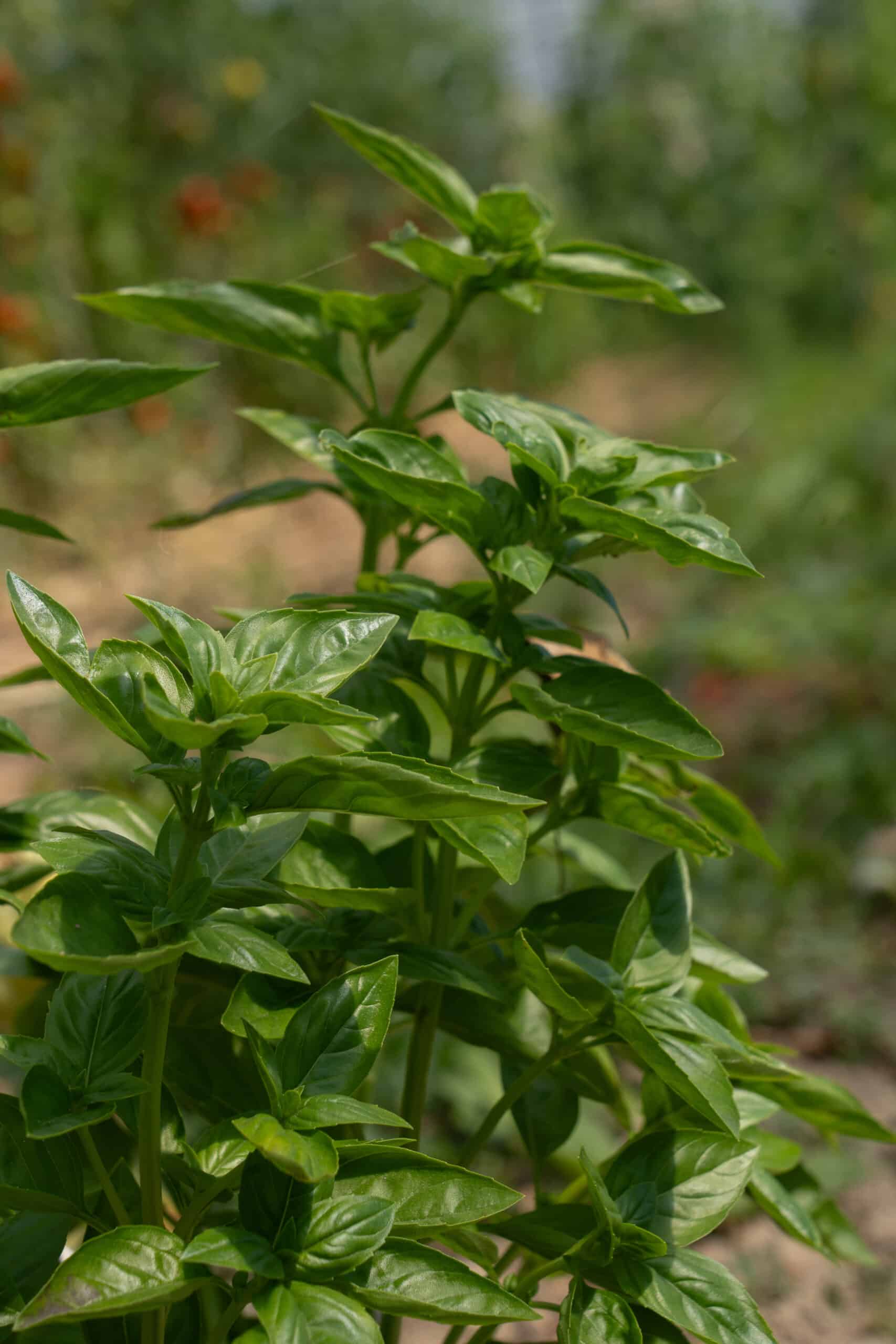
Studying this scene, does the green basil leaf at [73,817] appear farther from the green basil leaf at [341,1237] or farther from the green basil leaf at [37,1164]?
the green basil leaf at [341,1237]

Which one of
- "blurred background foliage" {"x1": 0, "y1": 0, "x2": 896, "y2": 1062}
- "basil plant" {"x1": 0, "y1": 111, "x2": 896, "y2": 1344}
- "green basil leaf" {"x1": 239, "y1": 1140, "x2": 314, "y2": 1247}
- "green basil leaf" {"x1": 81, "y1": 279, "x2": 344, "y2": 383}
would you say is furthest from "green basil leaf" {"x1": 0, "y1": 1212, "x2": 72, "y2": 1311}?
"blurred background foliage" {"x1": 0, "y1": 0, "x2": 896, "y2": 1062}

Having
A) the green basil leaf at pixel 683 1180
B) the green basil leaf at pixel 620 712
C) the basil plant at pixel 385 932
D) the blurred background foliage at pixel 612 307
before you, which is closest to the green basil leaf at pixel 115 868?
the basil plant at pixel 385 932

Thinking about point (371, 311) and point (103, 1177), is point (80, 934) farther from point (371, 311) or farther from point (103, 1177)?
point (371, 311)

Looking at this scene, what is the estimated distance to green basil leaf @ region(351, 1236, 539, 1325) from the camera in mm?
525

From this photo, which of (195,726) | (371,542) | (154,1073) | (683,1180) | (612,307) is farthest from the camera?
(612,307)

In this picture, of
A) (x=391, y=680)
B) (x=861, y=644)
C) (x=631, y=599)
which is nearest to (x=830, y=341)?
(x=631, y=599)

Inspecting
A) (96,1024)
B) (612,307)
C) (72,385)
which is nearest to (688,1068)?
(96,1024)

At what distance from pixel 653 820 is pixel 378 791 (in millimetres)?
254

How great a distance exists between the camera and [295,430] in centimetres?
86

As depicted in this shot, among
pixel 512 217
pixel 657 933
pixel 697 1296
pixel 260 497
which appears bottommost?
pixel 697 1296

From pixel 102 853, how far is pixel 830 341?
7.52m

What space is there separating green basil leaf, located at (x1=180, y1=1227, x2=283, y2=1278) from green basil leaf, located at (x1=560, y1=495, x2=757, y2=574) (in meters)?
0.38

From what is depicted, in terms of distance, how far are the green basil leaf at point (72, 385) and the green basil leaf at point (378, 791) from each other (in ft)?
0.91

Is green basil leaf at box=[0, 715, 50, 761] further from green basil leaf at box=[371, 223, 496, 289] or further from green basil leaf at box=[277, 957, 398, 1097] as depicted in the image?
green basil leaf at box=[371, 223, 496, 289]
